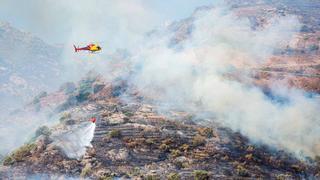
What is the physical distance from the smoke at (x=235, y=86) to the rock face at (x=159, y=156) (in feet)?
13.1

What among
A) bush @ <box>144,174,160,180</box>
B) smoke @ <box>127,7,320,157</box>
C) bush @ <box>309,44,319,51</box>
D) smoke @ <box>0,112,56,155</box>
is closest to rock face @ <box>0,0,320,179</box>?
bush @ <box>144,174,160,180</box>

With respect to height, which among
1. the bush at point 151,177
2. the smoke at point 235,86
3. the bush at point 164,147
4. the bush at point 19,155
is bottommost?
the bush at point 151,177

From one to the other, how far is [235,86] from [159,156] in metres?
27.4

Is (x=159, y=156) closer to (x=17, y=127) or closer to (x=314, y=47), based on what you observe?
(x=314, y=47)

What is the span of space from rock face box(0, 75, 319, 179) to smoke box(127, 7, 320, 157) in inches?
157

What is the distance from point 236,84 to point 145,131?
24.6 metres

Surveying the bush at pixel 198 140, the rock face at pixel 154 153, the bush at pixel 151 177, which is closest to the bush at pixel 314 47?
the rock face at pixel 154 153

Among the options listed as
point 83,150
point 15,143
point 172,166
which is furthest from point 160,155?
point 15,143

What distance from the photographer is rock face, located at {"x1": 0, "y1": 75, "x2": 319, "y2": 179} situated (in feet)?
223

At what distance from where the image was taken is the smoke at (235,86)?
257 ft

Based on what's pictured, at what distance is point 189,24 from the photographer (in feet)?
598

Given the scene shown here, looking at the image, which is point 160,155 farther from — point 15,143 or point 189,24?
point 189,24

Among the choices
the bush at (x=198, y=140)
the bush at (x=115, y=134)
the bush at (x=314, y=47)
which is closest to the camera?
the bush at (x=198, y=140)

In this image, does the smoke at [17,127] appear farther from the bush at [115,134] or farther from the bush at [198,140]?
the bush at [198,140]
